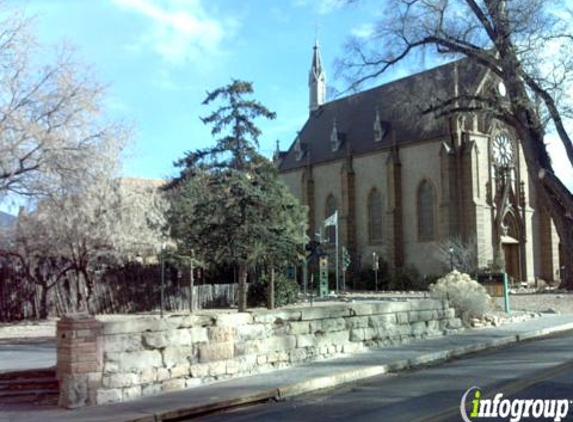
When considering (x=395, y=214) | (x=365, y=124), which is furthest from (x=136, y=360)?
(x=365, y=124)

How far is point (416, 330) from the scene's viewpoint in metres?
16.1

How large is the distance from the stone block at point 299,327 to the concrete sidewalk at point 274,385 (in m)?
0.67

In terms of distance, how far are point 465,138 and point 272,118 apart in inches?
1250

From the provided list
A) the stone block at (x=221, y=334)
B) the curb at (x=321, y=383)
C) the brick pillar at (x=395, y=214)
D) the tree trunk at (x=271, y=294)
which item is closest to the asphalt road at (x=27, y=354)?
the stone block at (x=221, y=334)

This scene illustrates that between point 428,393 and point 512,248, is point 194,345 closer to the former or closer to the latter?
point 428,393

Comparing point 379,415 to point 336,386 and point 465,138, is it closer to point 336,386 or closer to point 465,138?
point 336,386

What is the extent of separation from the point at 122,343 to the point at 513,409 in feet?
17.8

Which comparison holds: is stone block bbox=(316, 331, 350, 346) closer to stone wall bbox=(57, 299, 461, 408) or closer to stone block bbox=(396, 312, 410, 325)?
stone wall bbox=(57, 299, 461, 408)

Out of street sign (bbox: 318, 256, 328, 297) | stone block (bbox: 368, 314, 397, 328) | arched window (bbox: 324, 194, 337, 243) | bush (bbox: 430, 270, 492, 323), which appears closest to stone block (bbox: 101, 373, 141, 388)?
stone block (bbox: 368, 314, 397, 328)

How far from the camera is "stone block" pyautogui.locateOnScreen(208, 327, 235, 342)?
10859mm

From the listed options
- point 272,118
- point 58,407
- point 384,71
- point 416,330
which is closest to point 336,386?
point 58,407

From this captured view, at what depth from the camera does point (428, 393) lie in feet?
31.1

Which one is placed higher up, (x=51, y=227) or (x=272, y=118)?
(x=272, y=118)

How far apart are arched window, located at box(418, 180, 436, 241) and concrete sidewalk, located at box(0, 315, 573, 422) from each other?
35455 mm
